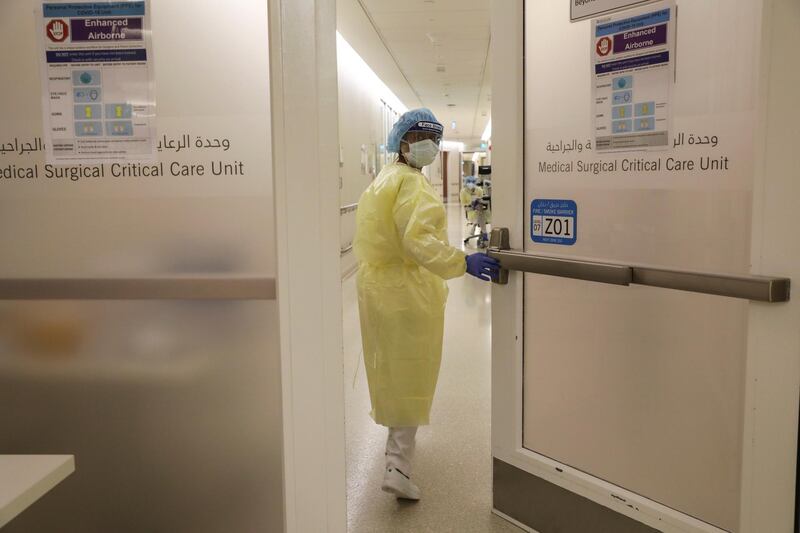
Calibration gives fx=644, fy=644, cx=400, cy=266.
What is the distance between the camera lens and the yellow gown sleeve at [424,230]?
274 cm

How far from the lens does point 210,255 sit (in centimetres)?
167

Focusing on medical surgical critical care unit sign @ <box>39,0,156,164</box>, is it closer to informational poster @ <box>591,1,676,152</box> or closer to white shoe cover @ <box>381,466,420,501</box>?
informational poster @ <box>591,1,676,152</box>

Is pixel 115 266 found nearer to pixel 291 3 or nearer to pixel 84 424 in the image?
pixel 84 424

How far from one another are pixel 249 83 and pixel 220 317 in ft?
1.97

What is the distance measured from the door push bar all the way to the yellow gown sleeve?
0.27 metres

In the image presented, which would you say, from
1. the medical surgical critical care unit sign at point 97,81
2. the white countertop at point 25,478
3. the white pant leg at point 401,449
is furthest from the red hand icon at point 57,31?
the white pant leg at point 401,449

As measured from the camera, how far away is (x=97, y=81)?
1.65 metres

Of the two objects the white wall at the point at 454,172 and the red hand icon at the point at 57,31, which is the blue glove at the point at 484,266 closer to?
the red hand icon at the point at 57,31

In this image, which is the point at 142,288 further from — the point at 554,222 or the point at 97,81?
the point at 554,222

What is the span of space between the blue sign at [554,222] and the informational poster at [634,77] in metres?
0.26

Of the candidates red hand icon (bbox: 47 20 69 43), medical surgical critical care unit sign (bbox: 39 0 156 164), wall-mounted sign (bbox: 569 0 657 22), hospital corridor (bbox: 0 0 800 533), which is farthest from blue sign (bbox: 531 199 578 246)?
red hand icon (bbox: 47 20 69 43)

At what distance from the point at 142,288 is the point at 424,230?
1.36 m

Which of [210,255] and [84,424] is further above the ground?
[210,255]

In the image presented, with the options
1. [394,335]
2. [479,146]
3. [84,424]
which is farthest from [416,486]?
[479,146]
